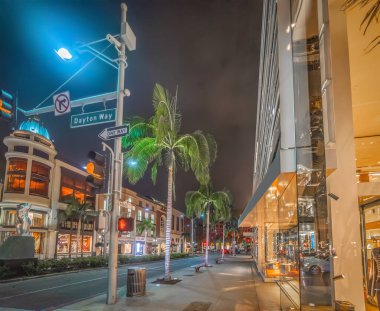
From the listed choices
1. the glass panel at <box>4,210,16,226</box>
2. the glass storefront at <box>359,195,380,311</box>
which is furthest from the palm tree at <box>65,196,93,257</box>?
the glass storefront at <box>359,195,380,311</box>

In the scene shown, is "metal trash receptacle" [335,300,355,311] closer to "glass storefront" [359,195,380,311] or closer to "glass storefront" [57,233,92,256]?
"glass storefront" [359,195,380,311]

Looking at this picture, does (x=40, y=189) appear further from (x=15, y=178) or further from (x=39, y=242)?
(x=39, y=242)

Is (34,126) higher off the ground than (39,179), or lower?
higher

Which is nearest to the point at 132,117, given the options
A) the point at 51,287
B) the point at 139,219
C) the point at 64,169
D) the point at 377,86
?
the point at 51,287

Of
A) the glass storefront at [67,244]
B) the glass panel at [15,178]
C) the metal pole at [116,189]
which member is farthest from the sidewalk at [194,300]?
the glass storefront at [67,244]

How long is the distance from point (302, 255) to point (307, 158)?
1.76 m

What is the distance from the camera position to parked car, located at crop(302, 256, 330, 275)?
588 centimetres

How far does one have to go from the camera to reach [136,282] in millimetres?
13031

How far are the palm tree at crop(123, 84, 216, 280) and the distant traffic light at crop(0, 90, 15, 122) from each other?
24.4 feet

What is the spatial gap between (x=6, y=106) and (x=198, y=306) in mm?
8519

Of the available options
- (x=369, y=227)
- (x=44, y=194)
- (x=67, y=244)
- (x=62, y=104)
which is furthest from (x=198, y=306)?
(x=67, y=244)

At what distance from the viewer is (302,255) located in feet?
21.3

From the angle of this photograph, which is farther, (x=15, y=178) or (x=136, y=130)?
(x=15, y=178)

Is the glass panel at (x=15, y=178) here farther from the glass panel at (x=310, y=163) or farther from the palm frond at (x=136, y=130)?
the glass panel at (x=310, y=163)
